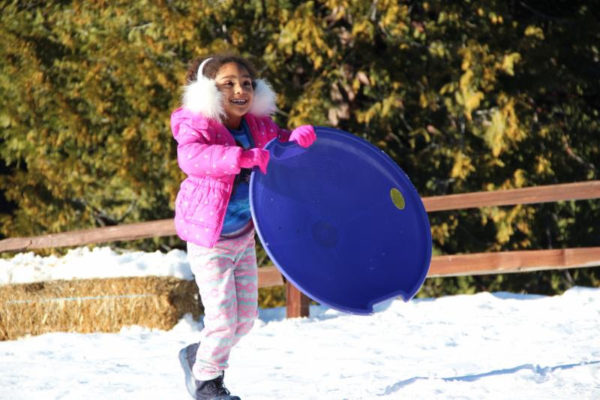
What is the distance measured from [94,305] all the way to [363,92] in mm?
4891

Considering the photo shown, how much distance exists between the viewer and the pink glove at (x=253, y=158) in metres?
3.47

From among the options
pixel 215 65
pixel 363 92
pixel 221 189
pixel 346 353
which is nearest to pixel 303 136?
pixel 221 189

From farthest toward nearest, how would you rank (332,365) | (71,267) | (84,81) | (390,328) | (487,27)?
(84,81) < (487,27) < (71,267) < (390,328) < (332,365)

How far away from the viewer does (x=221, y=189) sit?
3615mm

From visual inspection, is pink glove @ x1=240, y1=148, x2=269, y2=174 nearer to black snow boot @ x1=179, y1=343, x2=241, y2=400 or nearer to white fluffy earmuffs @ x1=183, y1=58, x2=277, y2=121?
white fluffy earmuffs @ x1=183, y1=58, x2=277, y2=121

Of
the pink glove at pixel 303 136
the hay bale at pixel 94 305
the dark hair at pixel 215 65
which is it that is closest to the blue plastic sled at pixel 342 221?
the pink glove at pixel 303 136

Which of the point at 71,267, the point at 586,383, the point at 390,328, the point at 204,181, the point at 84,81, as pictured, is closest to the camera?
the point at 204,181

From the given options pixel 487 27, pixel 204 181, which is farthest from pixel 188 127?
pixel 487 27

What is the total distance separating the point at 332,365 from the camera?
5004mm

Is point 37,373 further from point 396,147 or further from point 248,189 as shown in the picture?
point 396,147

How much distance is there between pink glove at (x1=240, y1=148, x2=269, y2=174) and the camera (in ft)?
11.4

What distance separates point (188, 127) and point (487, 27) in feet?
23.2

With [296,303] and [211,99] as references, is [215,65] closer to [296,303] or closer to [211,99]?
[211,99]

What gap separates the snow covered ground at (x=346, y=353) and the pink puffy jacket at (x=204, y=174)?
1037 mm
